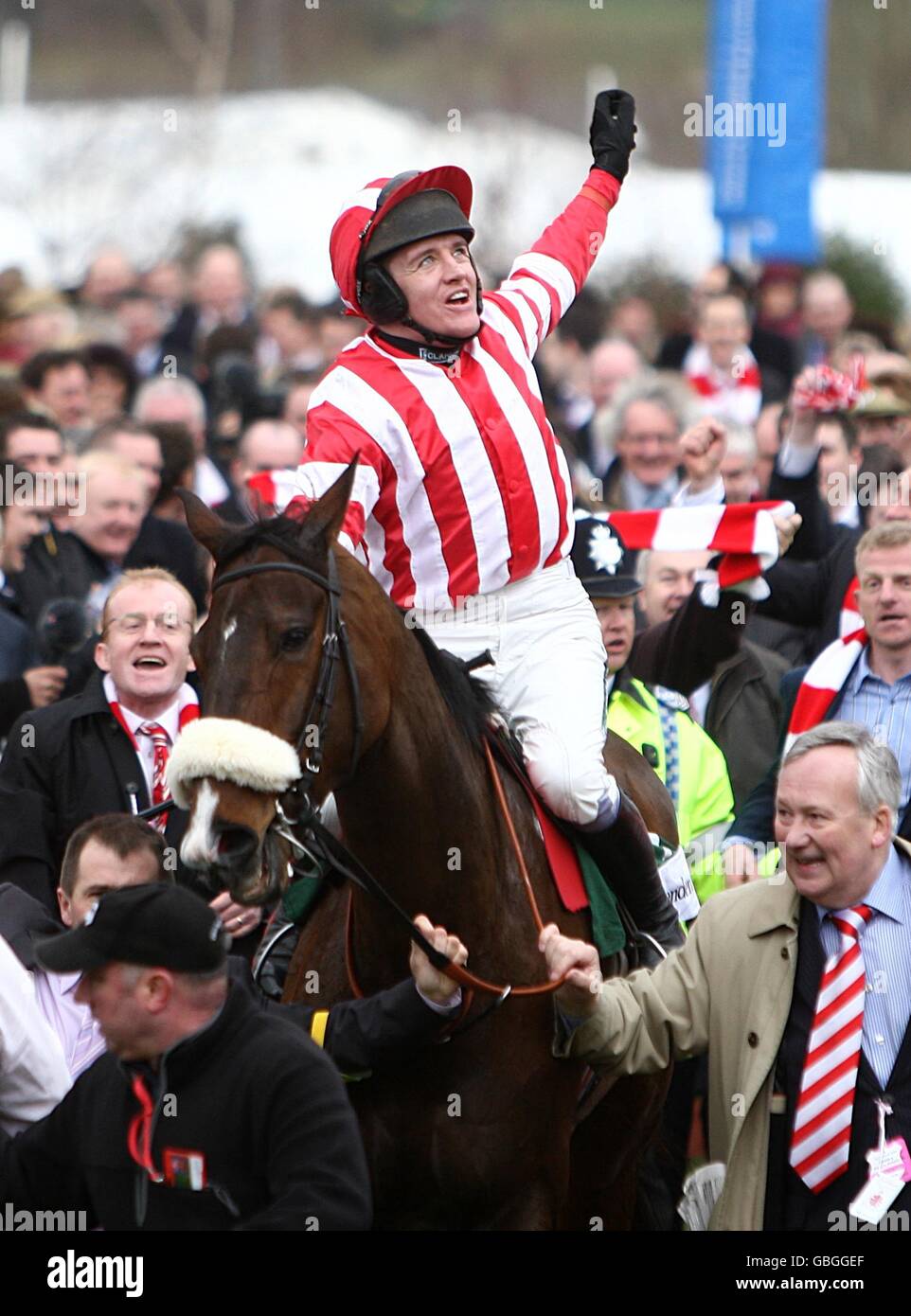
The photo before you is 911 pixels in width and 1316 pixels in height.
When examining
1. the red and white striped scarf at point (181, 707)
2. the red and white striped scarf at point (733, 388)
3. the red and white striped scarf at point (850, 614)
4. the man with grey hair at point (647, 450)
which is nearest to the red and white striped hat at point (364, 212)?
the red and white striped scarf at point (181, 707)

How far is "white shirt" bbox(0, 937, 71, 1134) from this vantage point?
176 inches

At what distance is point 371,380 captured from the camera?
5398mm

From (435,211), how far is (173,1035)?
2329 mm

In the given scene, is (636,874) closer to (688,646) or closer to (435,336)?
(435,336)

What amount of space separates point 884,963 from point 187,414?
7.06m

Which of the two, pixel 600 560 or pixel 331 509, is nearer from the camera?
pixel 331 509

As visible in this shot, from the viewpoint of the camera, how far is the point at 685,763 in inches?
277

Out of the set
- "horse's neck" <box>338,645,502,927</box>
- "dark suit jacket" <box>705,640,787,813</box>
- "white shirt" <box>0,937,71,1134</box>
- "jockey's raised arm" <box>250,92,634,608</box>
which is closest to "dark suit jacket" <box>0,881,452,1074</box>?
"horse's neck" <box>338,645,502,927</box>

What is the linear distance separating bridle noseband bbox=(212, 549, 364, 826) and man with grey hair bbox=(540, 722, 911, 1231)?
2.16ft

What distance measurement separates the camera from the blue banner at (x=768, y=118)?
14.5m

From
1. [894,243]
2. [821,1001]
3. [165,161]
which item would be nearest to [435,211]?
[821,1001]

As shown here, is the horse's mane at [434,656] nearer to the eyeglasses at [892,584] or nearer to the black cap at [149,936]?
the black cap at [149,936]

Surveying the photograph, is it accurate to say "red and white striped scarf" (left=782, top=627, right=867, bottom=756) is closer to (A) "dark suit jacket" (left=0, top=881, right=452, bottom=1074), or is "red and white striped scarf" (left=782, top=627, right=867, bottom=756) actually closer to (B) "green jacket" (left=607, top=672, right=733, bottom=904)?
(B) "green jacket" (left=607, top=672, right=733, bottom=904)

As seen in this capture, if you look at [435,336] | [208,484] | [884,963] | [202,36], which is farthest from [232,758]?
[202,36]
